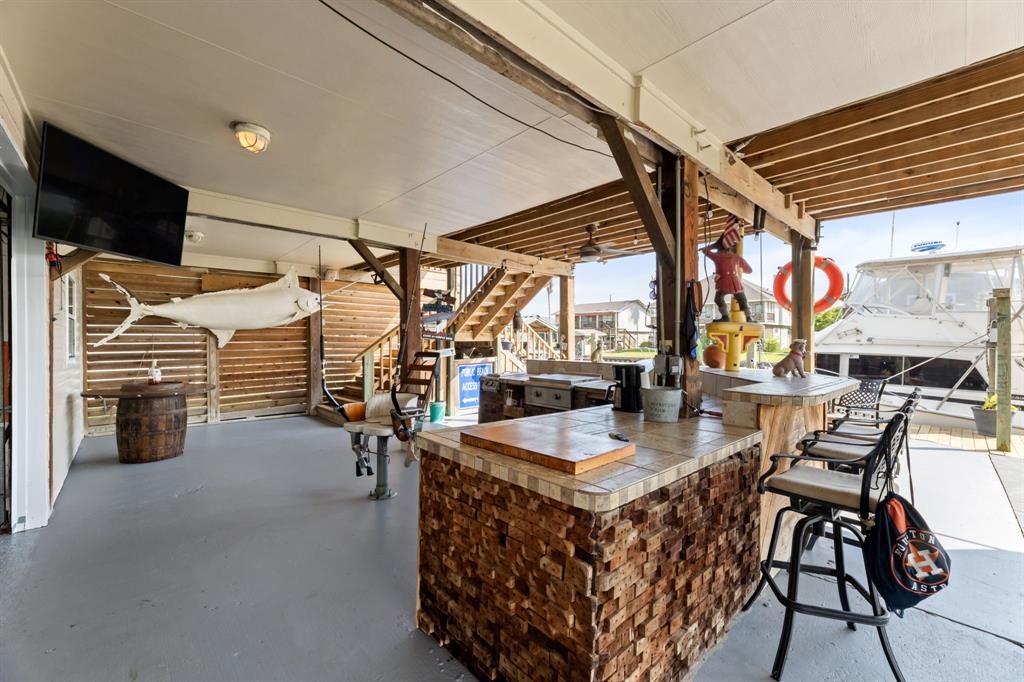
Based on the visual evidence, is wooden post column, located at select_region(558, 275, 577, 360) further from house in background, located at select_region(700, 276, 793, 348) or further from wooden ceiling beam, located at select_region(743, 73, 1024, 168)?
wooden ceiling beam, located at select_region(743, 73, 1024, 168)

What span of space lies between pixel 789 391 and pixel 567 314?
19.3 feet

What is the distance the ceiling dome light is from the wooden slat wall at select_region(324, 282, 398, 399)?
18.0 ft

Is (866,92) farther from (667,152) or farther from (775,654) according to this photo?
(775,654)

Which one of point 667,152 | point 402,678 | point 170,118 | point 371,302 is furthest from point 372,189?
point 371,302

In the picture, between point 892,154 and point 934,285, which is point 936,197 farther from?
point 934,285

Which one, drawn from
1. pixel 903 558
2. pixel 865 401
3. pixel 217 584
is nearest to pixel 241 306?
pixel 217 584

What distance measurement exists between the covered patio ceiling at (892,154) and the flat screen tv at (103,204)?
366cm

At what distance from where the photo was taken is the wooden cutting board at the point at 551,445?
156 cm

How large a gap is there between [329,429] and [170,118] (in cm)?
500

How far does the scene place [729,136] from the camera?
9.49 ft

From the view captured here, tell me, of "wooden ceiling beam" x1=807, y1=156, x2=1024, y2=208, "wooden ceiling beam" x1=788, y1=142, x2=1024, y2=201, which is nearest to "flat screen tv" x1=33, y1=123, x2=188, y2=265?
"wooden ceiling beam" x1=788, y1=142, x2=1024, y2=201

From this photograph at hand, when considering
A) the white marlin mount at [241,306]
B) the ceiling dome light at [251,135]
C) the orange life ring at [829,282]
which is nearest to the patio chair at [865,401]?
the orange life ring at [829,282]

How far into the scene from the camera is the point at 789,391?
2.36 meters

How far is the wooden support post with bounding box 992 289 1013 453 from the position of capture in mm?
5215
